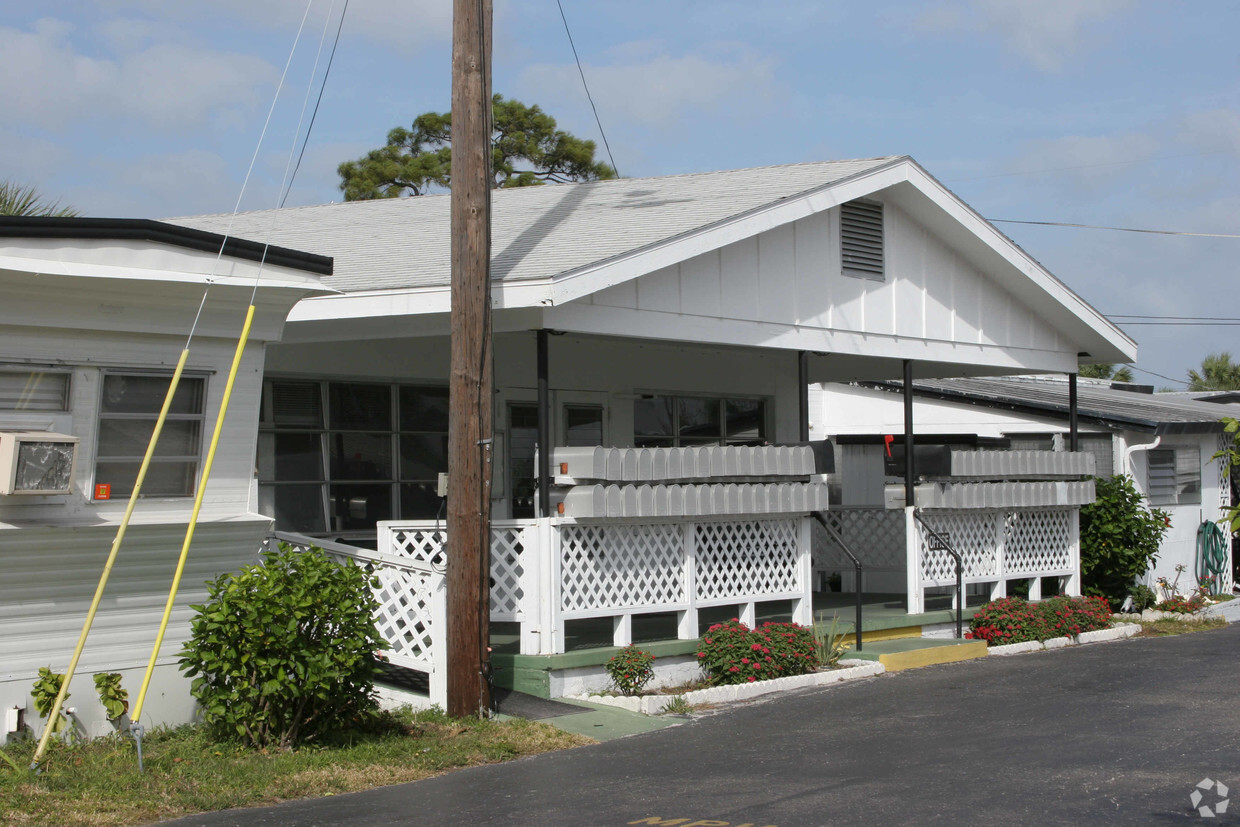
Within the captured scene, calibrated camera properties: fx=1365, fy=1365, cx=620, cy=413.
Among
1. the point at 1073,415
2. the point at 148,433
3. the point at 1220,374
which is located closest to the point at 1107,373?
the point at 1220,374

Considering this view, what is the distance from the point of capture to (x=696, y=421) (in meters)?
16.6

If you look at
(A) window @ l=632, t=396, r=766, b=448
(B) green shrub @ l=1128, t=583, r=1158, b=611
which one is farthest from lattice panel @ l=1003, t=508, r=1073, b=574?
(A) window @ l=632, t=396, r=766, b=448

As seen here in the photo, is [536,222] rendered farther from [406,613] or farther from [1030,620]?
[1030,620]

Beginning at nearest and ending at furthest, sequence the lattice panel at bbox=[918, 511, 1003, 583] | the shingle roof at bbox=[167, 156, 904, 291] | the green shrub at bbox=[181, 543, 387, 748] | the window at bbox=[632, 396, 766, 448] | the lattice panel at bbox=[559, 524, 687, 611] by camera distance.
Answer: the green shrub at bbox=[181, 543, 387, 748] < the lattice panel at bbox=[559, 524, 687, 611] < the shingle roof at bbox=[167, 156, 904, 291] < the lattice panel at bbox=[918, 511, 1003, 583] < the window at bbox=[632, 396, 766, 448]

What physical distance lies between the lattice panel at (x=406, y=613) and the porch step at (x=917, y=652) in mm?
4522

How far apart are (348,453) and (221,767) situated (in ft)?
17.7

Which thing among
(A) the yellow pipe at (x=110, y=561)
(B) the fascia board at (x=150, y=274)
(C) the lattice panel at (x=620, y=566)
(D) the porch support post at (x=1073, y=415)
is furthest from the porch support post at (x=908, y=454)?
(A) the yellow pipe at (x=110, y=561)

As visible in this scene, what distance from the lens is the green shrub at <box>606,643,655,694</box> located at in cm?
1084

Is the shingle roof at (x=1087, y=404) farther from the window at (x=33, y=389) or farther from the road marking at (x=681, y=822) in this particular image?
the window at (x=33, y=389)

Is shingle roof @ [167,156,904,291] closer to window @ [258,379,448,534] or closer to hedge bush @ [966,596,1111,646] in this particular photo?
window @ [258,379,448,534]

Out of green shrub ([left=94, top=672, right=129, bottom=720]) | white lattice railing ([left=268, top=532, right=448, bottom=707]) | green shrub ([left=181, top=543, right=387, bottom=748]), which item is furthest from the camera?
white lattice railing ([left=268, top=532, right=448, bottom=707])

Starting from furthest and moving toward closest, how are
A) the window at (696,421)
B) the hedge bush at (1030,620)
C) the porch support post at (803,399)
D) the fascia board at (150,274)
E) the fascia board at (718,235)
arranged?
1. the window at (696,421)
2. the hedge bush at (1030,620)
3. the porch support post at (803,399)
4. the fascia board at (718,235)
5. the fascia board at (150,274)

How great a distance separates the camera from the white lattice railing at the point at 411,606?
9.90 m

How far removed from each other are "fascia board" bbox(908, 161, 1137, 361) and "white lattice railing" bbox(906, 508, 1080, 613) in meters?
Result: 2.31
